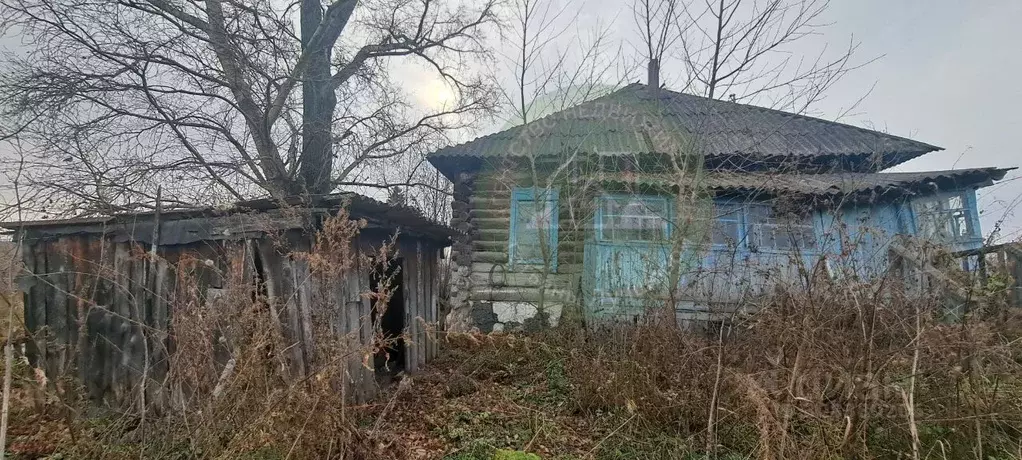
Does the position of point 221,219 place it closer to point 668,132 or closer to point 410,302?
point 410,302

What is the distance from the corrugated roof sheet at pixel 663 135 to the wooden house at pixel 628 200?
0.15 feet

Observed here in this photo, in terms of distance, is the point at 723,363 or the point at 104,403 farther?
the point at 104,403

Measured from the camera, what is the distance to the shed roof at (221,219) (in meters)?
4.44

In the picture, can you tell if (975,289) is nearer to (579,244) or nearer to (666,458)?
(666,458)

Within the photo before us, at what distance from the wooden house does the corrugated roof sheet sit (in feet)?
0.15

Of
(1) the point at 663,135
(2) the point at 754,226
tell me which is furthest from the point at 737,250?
(1) the point at 663,135

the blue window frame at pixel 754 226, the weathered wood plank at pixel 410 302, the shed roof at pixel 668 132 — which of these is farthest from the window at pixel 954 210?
the weathered wood plank at pixel 410 302

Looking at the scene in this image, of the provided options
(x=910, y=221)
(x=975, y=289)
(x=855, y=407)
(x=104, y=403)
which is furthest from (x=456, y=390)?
(x=910, y=221)

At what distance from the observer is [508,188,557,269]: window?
29.6ft

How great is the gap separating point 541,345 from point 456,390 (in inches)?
64.4

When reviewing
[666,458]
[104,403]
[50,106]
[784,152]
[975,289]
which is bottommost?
[666,458]

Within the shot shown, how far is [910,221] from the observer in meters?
9.31

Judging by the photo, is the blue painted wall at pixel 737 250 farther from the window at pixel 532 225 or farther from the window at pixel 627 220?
the window at pixel 532 225

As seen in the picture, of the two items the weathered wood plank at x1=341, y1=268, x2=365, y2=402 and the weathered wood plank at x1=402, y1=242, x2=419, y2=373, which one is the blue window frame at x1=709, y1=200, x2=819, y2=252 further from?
the weathered wood plank at x1=341, y1=268, x2=365, y2=402
